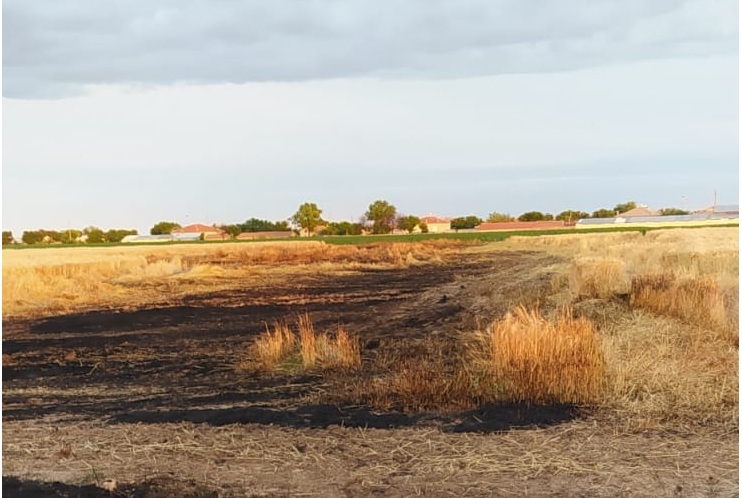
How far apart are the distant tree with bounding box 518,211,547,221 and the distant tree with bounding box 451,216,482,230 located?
0.33m

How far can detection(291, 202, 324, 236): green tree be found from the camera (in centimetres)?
615

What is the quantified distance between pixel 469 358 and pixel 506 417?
95cm

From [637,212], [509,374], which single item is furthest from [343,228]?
[637,212]

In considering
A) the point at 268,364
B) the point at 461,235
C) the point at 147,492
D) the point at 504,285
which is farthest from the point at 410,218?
the point at 147,492

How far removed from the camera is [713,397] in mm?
4973

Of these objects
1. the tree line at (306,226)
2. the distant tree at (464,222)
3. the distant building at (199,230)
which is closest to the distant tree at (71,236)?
the tree line at (306,226)

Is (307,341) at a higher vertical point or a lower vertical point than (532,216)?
lower

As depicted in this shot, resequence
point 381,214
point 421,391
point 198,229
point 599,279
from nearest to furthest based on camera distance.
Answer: point 421,391
point 381,214
point 198,229
point 599,279

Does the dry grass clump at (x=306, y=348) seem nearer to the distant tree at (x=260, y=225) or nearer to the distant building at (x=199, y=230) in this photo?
the distant tree at (x=260, y=225)

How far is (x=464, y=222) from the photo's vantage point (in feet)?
21.1

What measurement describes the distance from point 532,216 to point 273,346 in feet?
7.24

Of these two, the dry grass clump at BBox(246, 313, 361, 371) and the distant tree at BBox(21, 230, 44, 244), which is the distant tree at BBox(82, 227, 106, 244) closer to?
the distant tree at BBox(21, 230, 44, 244)

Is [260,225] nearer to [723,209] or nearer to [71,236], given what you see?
[71,236]

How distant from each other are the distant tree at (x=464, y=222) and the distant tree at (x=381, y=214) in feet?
1.62
